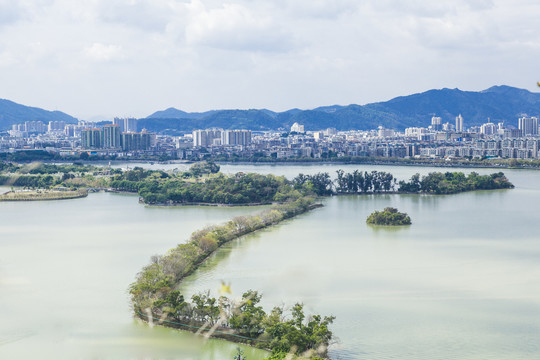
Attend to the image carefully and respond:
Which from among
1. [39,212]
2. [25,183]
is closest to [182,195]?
[39,212]

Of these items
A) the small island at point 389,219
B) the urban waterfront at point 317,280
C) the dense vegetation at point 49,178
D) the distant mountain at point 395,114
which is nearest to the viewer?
the urban waterfront at point 317,280

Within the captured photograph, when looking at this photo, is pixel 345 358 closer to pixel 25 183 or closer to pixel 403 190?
pixel 403 190

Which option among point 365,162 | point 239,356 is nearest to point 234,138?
point 365,162

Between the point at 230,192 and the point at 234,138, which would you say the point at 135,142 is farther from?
the point at 230,192

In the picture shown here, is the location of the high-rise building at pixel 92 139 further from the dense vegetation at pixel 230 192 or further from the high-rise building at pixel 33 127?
the high-rise building at pixel 33 127

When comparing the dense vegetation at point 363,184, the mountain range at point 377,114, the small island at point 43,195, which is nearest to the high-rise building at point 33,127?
the mountain range at point 377,114

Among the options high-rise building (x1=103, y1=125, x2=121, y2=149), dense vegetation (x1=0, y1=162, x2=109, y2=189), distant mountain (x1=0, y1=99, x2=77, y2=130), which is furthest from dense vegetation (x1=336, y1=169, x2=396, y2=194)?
distant mountain (x1=0, y1=99, x2=77, y2=130)

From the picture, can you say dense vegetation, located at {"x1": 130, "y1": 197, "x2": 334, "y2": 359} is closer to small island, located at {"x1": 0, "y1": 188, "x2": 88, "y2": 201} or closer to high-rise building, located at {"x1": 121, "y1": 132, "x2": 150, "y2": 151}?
small island, located at {"x1": 0, "y1": 188, "x2": 88, "y2": 201}
